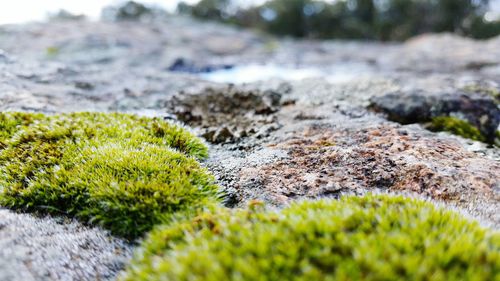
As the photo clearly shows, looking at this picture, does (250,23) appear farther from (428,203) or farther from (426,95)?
(428,203)

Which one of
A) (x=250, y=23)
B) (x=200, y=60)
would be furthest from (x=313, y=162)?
(x=250, y=23)

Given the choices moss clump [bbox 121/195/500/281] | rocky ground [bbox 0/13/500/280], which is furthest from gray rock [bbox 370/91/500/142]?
moss clump [bbox 121/195/500/281]

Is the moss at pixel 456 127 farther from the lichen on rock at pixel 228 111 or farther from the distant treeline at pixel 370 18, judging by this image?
the distant treeline at pixel 370 18

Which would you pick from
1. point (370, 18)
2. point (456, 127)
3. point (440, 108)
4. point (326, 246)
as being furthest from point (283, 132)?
point (370, 18)

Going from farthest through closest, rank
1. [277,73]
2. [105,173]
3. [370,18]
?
1. [370,18]
2. [277,73]
3. [105,173]

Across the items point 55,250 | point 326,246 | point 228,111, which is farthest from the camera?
point 228,111

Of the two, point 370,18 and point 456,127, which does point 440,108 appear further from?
point 370,18
